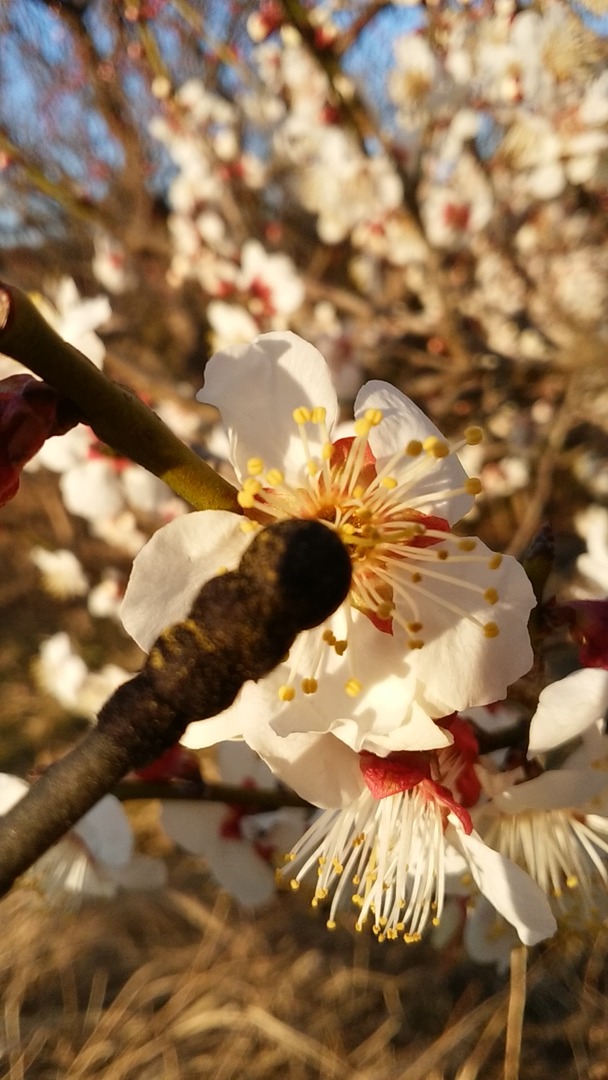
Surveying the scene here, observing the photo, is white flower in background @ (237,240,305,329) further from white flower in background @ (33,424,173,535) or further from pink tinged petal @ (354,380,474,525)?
pink tinged petal @ (354,380,474,525)

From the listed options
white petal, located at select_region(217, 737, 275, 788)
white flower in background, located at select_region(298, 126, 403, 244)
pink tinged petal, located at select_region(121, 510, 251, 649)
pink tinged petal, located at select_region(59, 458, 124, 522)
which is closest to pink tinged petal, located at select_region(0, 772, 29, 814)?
white petal, located at select_region(217, 737, 275, 788)

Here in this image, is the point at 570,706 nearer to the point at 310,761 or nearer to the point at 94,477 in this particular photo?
the point at 310,761

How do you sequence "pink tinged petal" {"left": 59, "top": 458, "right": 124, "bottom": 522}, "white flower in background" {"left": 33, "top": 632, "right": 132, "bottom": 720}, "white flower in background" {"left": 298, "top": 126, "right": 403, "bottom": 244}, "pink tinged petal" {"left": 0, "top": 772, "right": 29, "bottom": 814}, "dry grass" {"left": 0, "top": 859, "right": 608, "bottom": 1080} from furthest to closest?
"white flower in background" {"left": 298, "top": 126, "right": 403, "bottom": 244} < "white flower in background" {"left": 33, "top": 632, "right": 132, "bottom": 720} < "pink tinged petal" {"left": 59, "top": 458, "right": 124, "bottom": 522} < "dry grass" {"left": 0, "top": 859, "right": 608, "bottom": 1080} < "pink tinged petal" {"left": 0, "top": 772, "right": 29, "bottom": 814}

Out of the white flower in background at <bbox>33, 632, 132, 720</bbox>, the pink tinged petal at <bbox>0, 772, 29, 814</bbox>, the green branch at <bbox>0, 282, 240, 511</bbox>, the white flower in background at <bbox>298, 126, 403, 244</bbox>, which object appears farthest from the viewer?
the white flower in background at <bbox>298, 126, 403, 244</bbox>

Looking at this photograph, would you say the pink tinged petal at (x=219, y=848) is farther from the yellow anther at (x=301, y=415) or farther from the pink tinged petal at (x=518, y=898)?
the yellow anther at (x=301, y=415)

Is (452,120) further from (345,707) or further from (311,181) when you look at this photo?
(345,707)

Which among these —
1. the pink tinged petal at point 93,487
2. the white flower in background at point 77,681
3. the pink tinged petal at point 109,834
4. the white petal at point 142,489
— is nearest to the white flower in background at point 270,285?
the white petal at point 142,489

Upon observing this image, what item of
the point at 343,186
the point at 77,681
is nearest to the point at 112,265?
the point at 343,186
